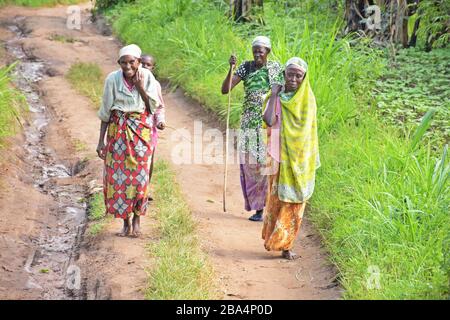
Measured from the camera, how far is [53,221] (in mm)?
7957

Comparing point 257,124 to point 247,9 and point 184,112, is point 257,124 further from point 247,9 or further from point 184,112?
point 247,9

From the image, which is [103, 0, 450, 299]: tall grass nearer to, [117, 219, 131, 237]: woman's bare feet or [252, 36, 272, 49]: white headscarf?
[252, 36, 272, 49]: white headscarf

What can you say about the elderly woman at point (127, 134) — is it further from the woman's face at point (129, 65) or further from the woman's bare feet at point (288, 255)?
the woman's bare feet at point (288, 255)

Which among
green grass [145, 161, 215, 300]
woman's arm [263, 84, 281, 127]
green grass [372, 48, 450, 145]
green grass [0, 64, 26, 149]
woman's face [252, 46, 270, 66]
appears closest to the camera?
green grass [145, 161, 215, 300]

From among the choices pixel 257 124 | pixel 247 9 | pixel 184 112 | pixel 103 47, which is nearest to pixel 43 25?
pixel 103 47

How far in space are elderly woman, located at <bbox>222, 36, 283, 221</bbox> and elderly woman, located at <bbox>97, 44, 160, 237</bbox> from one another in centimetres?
99

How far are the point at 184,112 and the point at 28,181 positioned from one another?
3.21m

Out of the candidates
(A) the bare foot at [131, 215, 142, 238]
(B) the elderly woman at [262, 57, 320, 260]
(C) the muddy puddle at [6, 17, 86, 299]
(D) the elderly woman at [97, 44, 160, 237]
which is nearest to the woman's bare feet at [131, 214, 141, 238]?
(A) the bare foot at [131, 215, 142, 238]

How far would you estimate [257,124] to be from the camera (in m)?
7.36

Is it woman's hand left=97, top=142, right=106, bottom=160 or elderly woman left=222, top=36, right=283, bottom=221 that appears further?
elderly woman left=222, top=36, right=283, bottom=221

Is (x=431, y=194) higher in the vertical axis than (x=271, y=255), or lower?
higher

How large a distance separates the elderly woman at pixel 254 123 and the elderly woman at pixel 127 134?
39.1 inches

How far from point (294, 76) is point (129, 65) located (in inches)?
54.4

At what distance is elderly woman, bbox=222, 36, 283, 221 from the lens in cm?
723
